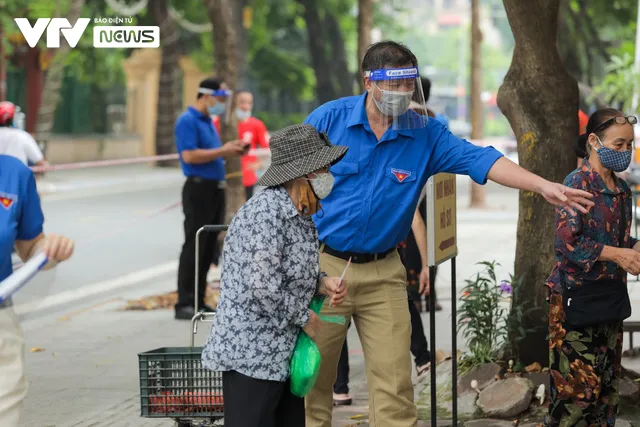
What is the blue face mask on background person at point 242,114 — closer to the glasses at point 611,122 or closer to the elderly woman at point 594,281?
the elderly woman at point 594,281

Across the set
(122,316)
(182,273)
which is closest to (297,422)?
(182,273)

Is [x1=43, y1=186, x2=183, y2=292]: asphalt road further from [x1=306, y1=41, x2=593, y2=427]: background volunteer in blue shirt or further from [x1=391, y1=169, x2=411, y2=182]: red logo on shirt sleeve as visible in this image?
[x1=391, y1=169, x2=411, y2=182]: red logo on shirt sleeve

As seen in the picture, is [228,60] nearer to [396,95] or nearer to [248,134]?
[248,134]

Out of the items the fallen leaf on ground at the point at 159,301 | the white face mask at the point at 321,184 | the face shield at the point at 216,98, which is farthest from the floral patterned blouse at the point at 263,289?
the fallen leaf on ground at the point at 159,301

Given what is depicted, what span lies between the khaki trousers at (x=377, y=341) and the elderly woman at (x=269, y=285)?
0.91m

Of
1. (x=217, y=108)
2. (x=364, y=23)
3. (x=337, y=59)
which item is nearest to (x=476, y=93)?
(x=364, y=23)

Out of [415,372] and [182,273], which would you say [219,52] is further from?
[415,372]

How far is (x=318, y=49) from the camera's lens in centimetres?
4334

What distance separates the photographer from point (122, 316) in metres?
11.3

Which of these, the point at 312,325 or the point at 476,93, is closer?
the point at 312,325

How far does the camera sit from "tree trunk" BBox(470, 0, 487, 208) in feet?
73.2

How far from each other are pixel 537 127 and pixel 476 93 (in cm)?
1551

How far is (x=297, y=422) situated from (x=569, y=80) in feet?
11.2

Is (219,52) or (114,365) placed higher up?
(219,52)
